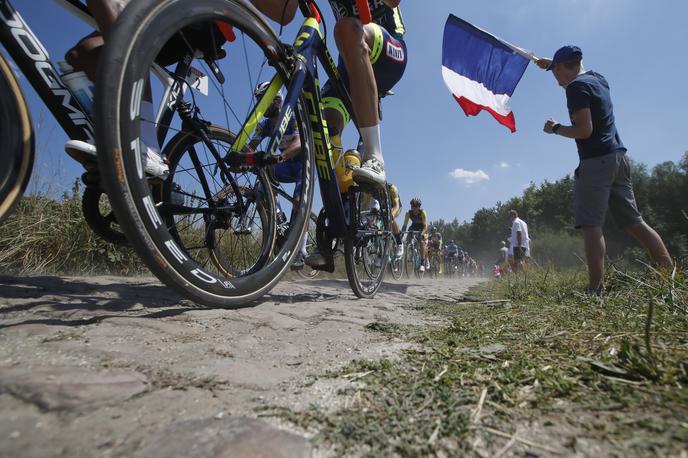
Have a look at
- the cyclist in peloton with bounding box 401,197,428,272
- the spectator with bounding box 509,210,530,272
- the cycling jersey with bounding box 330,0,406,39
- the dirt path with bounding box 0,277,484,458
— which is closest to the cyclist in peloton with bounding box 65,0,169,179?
the dirt path with bounding box 0,277,484,458

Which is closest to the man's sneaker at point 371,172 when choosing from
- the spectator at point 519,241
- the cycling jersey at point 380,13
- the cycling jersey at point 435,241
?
the cycling jersey at point 380,13

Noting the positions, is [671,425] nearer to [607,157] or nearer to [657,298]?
[657,298]

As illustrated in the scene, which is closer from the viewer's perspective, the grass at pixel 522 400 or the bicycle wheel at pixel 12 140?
the grass at pixel 522 400

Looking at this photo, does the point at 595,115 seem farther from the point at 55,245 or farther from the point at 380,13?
the point at 55,245

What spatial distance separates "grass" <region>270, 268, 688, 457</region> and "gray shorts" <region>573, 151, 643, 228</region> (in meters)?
2.04

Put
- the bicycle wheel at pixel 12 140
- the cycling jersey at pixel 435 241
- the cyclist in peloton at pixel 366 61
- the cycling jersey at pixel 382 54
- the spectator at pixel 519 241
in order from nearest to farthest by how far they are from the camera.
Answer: the bicycle wheel at pixel 12 140
the cyclist in peloton at pixel 366 61
the cycling jersey at pixel 382 54
the spectator at pixel 519 241
the cycling jersey at pixel 435 241

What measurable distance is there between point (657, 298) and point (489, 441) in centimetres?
134

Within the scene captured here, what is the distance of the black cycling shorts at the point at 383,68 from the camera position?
256cm

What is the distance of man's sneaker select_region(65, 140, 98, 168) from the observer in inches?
49.7

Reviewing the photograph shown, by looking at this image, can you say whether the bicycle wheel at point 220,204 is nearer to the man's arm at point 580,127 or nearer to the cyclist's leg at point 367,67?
the cyclist's leg at point 367,67

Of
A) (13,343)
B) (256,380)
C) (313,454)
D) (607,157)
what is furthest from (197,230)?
(607,157)

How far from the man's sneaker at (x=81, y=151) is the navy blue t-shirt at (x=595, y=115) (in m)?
3.23

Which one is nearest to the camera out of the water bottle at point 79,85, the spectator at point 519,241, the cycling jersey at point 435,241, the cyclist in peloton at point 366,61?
the water bottle at point 79,85

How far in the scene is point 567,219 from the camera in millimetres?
46031
